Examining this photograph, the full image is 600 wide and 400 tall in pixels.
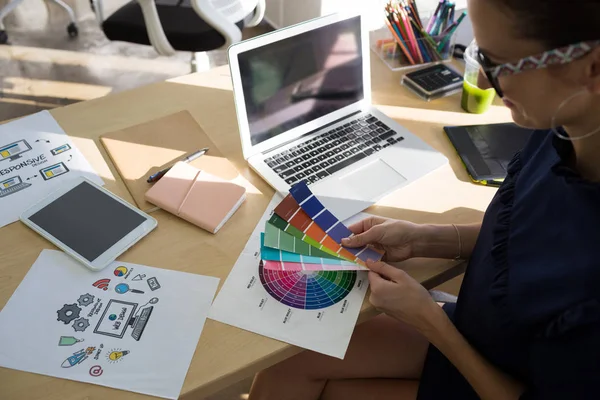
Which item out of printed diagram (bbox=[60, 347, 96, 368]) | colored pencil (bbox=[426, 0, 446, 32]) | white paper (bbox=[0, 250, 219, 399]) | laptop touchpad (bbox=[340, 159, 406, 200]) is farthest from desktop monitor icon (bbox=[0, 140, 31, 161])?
colored pencil (bbox=[426, 0, 446, 32])

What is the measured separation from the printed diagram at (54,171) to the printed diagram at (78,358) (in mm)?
430

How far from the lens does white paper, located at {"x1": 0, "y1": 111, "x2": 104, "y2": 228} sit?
1.08 metres

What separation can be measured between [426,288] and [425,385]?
7.6 inches

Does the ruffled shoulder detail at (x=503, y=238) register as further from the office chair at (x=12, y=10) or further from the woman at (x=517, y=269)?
the office chair at (x=12, y=10)

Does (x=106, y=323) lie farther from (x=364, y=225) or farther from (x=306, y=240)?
(x=364, y=225)

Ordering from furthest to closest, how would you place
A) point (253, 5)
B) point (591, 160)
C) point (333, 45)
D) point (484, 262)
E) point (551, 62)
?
point (253, 5), point (333, 45), point (484, 262), point (591, 160), point (551, 62)

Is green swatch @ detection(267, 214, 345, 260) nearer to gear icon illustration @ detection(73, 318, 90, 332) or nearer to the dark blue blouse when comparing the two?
the dark blue blouse

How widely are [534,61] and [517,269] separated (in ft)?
1.08

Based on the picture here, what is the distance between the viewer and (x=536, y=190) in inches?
34.9

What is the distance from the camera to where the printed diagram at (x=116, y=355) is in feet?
2.76

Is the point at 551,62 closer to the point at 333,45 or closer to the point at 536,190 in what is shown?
the point at 536,190

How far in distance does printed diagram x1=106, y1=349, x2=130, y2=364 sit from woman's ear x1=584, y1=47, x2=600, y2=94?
0.77 meters

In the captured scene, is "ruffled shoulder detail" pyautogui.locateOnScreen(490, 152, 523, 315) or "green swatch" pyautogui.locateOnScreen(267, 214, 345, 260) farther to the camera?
"green swatch" pyautogui.locateOnScreen(267, 214, 345, 260)

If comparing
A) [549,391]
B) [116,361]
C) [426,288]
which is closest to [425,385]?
[426,288]
